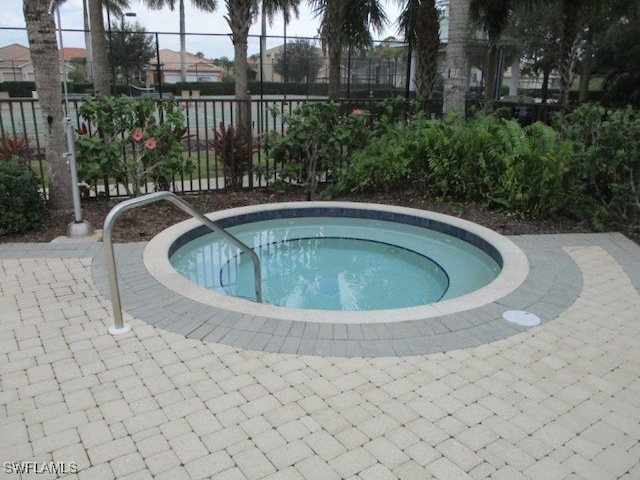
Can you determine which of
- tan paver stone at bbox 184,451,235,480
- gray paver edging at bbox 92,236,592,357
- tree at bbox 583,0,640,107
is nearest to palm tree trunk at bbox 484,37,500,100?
tree at bbox 583,0,640,107

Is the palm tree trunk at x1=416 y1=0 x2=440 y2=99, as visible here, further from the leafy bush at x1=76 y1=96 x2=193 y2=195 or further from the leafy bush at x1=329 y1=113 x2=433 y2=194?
the leafy bush at x1=76 y1=96 x2=193 y2=195

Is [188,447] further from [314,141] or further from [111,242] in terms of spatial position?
[314,141]

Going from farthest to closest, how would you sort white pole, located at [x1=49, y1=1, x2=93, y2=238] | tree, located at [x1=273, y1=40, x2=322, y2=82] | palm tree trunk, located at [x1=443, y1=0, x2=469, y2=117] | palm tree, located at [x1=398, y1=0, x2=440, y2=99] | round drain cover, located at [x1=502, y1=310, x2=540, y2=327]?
tree, located at [x1=273, y1=40, x2=322, y2=82] < palm tree, located at [x1=398, y1=0, x2=440, y2=99] < palm tree trunk, located at [x1=443, y1=0, x2=469, y2=117] < white pole, located at [x1=49, y1=1, x2=93, y2=238] < round drain cover, located at [x1=502, y1=310, x2=540, y2=327]

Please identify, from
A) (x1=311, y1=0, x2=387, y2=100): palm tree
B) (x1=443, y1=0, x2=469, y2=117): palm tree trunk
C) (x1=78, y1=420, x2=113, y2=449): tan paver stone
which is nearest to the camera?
(x1=78, y1=420, x2=113, y2=449): tan paver stone

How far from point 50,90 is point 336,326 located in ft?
15.4

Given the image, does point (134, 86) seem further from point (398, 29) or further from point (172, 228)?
point (172, 228)

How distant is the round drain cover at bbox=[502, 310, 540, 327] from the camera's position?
3754mm

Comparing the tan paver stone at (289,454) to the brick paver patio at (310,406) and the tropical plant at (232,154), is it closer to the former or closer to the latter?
the brick paver patio at (310,406)

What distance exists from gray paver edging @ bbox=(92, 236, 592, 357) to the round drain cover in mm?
55

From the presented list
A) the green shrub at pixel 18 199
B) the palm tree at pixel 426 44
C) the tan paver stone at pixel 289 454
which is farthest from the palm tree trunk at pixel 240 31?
the tan paver stone at pixel 289 454

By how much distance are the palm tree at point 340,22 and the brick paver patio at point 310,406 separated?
9.71 m

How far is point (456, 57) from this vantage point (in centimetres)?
844

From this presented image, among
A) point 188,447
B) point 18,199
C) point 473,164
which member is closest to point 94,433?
point 188,447

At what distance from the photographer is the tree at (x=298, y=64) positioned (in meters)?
17.9
